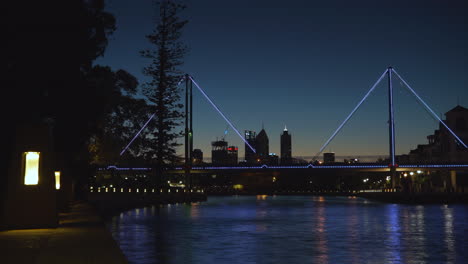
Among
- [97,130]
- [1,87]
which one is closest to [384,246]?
[1,87]

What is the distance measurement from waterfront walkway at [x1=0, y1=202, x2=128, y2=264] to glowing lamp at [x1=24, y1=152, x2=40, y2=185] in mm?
1363

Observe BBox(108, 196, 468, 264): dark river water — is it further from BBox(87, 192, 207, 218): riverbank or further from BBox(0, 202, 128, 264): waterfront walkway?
BBox(87, 192, 207, 218): riverbank

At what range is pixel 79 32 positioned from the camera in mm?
18484

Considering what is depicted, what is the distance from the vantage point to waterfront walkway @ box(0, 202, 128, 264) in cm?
1092

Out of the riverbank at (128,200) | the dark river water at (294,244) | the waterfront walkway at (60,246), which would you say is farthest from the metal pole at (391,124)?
the waterfront walkway at (60,246)

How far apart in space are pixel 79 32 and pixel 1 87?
2862 millimetres

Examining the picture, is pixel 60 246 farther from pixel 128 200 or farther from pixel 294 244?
pixel 128 200

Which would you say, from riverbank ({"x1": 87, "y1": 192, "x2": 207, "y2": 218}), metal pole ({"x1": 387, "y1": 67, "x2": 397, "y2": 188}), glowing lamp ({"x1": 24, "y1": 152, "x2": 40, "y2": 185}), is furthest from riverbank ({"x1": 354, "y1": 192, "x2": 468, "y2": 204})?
glowing lamp ({"x1": 24, "y1": 152, "x2": 40, "y2": 185})

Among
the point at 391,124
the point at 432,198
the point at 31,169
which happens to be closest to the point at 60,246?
the point at 31,169

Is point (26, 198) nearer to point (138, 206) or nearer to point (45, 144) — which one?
point (45, 144)

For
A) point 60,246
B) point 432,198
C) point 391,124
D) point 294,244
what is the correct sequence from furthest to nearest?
point 391,124 < point 432,198 < point 294,244 < point 60,246

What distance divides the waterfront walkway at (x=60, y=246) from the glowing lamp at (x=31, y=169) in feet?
4.47

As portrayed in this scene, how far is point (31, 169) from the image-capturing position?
1822 centimetres

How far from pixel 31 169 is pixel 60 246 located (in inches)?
230
